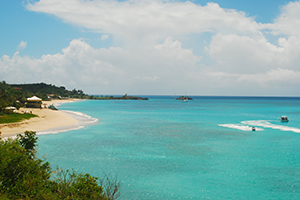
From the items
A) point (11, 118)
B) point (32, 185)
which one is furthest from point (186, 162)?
point (11, 118)

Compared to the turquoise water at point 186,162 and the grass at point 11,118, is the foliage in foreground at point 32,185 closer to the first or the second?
the turquoise water at point 186,162

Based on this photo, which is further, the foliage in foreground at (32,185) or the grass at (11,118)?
the grass at (11,118)

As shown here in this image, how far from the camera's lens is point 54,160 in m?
24.4

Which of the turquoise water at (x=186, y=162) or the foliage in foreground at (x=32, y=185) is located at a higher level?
the foliage in foreground at (x=32, y=185)

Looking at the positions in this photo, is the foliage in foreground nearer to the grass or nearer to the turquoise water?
the turquoise water

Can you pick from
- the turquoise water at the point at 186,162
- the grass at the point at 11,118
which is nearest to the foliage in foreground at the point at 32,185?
the turquoise water at the point at 186,162

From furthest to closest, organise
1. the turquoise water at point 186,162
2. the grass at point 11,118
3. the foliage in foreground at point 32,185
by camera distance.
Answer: the grass at point 11,118, the turquoise water at point 186,162, the foliage in foreground at point 32,185

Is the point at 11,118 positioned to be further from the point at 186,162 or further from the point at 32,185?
the point at 32,185

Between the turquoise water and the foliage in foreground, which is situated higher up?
the foliage in foreground

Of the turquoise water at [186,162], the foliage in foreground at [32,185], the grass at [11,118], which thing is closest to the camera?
the foliage in foreground at [32,185]

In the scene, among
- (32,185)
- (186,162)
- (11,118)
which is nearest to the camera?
(32,185)

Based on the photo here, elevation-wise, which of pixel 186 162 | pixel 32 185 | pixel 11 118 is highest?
pixel 11 118

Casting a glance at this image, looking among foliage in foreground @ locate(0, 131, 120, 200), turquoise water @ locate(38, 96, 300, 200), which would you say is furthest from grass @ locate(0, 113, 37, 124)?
foliage in foreground @ locate(0, 131, 120, 200)

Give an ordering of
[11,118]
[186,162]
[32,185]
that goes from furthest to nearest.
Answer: [11,118]
[186,162]
[32,185]
